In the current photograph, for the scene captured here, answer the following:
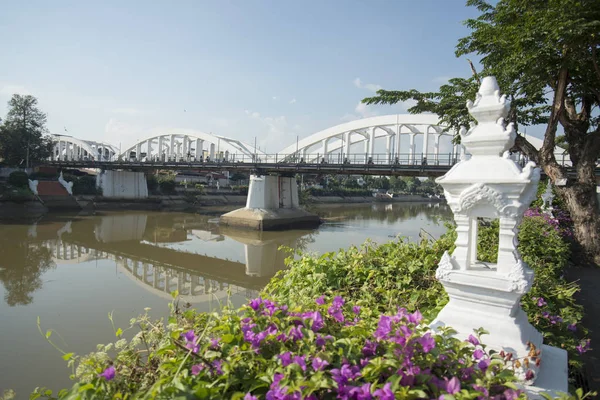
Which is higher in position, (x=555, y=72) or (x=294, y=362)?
(x=555, y=72)

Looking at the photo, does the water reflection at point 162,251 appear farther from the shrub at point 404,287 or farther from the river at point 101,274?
the shrub at point 404,287

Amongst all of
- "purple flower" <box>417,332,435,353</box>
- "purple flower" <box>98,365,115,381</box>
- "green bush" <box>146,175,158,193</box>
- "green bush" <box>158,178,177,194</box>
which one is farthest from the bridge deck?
"purple flower" <box>98,365,115,381</box>

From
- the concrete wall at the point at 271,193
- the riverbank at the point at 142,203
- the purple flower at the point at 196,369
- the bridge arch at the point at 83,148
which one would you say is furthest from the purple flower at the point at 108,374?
the bridge arch at the point at 83,148

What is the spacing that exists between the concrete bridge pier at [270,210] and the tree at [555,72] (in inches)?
629

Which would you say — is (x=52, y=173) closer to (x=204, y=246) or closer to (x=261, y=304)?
(x=204, y=246)

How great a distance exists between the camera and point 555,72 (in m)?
8.64

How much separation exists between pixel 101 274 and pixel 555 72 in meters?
13.4

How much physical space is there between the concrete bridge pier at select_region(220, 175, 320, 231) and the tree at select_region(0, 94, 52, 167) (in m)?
26.7

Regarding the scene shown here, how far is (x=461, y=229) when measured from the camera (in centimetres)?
270

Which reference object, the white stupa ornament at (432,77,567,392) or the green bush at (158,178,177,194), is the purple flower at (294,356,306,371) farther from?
the green bush at (158,178,177,194)

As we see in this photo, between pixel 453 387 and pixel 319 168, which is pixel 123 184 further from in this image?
pixel 453 387

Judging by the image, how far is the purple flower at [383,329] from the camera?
1.70m

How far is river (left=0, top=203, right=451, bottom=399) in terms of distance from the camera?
19.9 ft

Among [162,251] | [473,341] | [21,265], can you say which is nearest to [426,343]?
[473,341]
